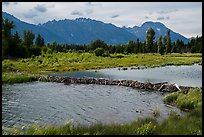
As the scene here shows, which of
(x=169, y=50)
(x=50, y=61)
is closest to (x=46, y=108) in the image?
(x=50, y=61)

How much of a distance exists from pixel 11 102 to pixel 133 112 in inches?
495

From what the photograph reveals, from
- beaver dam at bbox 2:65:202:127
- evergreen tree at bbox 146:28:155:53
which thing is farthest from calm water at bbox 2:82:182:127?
evergreen tree at bbox 146:28:155:53

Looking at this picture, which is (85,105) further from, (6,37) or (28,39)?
(28,39)

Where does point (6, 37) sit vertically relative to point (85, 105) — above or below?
above

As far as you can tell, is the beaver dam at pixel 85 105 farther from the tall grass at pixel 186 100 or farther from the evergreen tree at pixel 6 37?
the evergreen tree at pixel 6 37

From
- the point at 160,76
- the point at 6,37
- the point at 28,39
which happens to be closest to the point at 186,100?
the point at 6,37

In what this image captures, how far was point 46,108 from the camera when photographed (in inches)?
1045

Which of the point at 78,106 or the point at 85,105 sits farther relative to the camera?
the point at 85,105

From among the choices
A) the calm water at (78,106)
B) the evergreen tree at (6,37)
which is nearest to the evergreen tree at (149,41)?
the calm water at (78,106)

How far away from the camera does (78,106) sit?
2748 centimetres

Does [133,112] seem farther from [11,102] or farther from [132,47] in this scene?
[132,47]

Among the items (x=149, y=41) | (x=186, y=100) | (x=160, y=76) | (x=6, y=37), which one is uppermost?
(x=149, y=41)

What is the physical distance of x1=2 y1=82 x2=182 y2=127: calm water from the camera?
22.5 meters

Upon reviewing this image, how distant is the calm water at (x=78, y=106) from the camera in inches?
885
